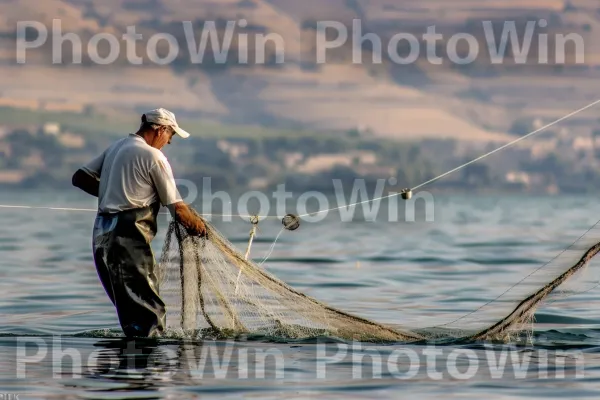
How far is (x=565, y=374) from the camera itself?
412 inches

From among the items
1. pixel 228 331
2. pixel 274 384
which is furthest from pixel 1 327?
pixel 274 384

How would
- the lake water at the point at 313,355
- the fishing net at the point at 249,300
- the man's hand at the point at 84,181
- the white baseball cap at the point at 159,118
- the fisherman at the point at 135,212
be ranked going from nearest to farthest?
the lake water at the point at 313,355
the fisherman at the point at 135,212
the white baseball cap at the point at 159,118
the man's hand at the point at 84,181
the fishing net at the point at 249,300

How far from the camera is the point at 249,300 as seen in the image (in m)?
12.0

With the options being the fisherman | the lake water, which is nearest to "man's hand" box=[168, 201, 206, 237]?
the fisherman

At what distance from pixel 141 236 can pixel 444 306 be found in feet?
24.0

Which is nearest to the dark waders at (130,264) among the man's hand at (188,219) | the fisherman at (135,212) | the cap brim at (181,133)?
the fisherman at (135,212)

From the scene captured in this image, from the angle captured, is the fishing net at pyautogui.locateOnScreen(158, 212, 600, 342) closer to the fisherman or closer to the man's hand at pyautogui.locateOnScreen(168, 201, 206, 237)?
the man's hand at pyautogui.locateOnScreen(168, 201, 206, 237)

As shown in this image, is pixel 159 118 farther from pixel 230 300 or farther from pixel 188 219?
pixel 230 300

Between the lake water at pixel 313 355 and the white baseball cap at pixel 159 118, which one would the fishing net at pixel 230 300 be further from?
the white baseball cap at pixel 159 118

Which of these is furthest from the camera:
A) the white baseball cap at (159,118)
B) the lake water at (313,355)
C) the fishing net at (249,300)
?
the fishing net at (249,300)

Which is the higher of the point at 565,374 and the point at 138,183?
the point at 138,183

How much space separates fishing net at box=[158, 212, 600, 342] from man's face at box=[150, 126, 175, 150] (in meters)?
0.84

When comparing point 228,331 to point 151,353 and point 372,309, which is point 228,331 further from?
point 372,309

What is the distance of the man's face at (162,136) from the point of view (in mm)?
11297
